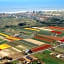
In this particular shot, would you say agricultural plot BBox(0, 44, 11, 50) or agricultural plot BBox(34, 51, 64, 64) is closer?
agricultural plot BBox(34, 51, 64, 64)

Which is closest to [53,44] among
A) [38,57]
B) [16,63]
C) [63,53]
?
[63,53]

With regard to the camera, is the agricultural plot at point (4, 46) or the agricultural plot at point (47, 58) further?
the agricultural plot at point (4, 46)

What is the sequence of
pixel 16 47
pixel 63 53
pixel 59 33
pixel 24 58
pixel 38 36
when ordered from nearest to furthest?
pixel 24 58 < pixel 63 53 < pixel 16 47 < pixel 38 36 < pixel 59 33

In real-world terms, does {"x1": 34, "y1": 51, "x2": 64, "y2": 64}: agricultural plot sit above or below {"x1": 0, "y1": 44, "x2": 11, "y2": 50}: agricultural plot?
below

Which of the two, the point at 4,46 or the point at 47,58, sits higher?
the point at 4,46

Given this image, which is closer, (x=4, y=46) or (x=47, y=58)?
(x=47, y=58)

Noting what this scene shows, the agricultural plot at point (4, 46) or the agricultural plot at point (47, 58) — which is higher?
the agricultural plot at point (4, 46)

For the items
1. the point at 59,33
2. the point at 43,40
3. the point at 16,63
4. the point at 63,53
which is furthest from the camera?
the point at 59,33

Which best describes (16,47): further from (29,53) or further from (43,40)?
(43,40)

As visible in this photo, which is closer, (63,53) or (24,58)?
(24,58)

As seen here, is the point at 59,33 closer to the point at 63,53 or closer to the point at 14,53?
the point at 63,53
